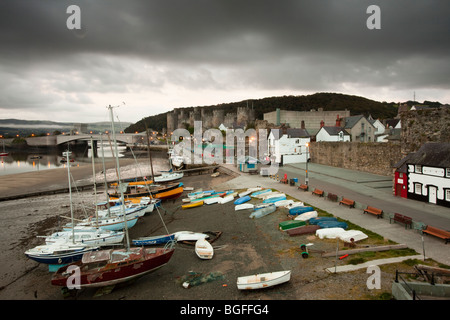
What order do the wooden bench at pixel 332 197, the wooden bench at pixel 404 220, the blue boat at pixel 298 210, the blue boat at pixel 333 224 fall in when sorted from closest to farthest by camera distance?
1. the wooden bench at pixel 404 220
2. the blue boat at pixel 333 224
3. the blue boat at pixel 298 210
4. the wooden bench at pixel 332 197

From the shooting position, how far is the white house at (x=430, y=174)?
18.0 meters

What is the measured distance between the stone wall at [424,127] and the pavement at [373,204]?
4.78m

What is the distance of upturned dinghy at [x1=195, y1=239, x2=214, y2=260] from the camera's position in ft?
44.7

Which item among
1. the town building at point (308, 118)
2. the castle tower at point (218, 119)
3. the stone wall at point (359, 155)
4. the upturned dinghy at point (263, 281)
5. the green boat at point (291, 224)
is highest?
the castle tower at point (218, 119)

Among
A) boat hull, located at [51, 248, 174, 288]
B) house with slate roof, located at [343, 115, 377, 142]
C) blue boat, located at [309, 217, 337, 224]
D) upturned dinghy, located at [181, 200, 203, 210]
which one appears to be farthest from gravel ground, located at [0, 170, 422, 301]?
house with slate roof, located at [343, 115, 377, 142]

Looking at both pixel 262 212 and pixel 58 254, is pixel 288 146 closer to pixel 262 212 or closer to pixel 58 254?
pixel 262 212

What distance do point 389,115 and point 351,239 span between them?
110 metres

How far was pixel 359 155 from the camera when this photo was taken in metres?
33.9

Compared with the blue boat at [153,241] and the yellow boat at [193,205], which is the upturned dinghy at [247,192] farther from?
the blue boat at [153,241]

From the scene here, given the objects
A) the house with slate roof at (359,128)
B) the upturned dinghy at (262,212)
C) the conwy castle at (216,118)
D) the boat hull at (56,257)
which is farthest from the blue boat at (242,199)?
the conwy castle at (216,118)

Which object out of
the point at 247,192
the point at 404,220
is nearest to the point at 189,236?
the point at 247,192

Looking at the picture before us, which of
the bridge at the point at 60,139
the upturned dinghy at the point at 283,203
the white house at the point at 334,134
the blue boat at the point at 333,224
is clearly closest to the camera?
the blue boat at the point at 333,224

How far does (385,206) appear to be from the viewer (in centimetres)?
1867

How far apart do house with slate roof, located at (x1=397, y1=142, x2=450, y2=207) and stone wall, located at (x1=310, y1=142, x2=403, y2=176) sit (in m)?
8.44
